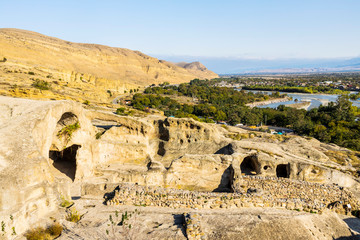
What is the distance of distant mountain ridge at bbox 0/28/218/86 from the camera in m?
63.9

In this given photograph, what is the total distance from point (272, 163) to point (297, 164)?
5.54 ft

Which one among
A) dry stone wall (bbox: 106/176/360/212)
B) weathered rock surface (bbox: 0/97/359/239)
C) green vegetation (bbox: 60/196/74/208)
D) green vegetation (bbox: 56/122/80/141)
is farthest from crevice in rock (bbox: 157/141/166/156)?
green vegetation (bbox: 60/196/74/208)

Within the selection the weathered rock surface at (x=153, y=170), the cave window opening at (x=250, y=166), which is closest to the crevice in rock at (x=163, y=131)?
the weathered rock surface at (x=153, y=170)

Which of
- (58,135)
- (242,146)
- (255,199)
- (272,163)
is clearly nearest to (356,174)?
(272,163)

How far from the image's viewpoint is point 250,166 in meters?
17.6

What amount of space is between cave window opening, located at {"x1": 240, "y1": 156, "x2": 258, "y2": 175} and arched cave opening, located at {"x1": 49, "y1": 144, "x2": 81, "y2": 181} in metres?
11.7

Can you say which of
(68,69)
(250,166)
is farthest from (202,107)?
(68,69)

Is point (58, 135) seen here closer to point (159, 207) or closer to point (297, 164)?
point (159, 207)

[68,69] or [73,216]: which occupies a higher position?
[68,69]

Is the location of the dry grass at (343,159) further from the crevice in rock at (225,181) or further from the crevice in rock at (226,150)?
the crevice in rock at (225,181)

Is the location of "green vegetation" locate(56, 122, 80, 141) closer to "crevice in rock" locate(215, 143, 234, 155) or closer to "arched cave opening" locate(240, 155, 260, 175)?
"crevice in rock" locate(215, 143, 234, 155)

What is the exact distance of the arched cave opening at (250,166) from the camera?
1589cm

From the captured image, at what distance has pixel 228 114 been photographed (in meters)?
54.2

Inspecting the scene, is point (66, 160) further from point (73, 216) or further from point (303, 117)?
point (303, 117)
